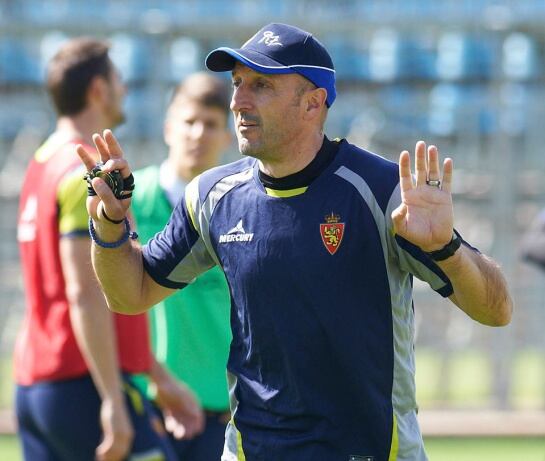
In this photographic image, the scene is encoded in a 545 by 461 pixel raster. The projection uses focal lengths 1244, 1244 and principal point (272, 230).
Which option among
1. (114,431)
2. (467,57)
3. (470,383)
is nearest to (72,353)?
(114,431)

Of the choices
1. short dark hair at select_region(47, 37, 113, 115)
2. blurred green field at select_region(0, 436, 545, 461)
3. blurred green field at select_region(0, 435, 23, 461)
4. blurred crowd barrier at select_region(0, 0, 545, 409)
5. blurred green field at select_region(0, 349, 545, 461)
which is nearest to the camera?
short dark hair at select_region(47, 37, 113, 115)

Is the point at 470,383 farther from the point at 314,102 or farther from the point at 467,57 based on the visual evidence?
the point at 314,102

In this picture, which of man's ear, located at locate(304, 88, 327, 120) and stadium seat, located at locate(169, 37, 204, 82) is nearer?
man's ear, located at locate(304, 88, 327, 120)

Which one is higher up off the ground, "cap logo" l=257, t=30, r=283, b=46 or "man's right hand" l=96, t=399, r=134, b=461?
"cap logo" l=257, t=30, r=283, b=46

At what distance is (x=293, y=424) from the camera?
408 cm

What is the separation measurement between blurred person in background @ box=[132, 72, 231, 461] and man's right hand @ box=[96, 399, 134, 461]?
Result: 610 mm

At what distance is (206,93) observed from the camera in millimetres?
6301

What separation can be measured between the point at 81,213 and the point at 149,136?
6.70 meters

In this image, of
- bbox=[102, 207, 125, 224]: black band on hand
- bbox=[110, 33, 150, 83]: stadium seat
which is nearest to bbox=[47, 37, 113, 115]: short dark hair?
→ bbox=[102, 207, 125, 224]: black band on hand

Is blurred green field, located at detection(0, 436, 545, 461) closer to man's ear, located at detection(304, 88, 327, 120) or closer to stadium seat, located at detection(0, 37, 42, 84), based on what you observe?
stadium seat, located at detection(0, 37, 42, 84)

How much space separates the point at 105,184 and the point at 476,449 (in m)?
7.22

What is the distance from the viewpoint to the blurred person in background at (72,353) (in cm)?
530

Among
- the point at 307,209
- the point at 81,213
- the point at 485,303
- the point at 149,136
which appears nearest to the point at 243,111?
the point at 307,209

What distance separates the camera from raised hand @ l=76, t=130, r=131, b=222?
4.21m
